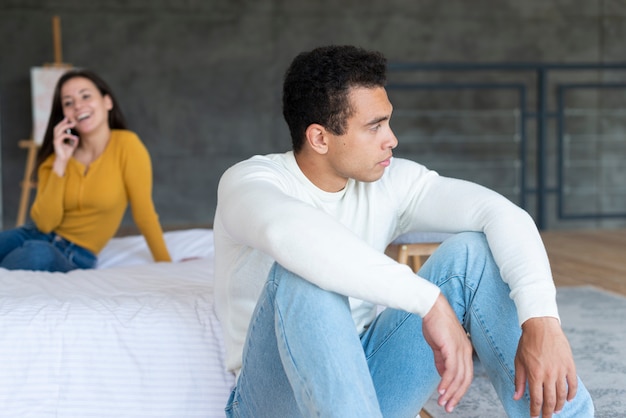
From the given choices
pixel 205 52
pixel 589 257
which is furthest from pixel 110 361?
pixel 205 52

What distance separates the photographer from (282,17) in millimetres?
6316

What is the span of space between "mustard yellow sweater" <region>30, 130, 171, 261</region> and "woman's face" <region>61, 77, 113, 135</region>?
0.10m

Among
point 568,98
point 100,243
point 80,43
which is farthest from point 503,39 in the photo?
point 100,243

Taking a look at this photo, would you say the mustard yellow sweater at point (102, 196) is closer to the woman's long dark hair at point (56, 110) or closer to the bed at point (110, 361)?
the woman's long dark hair at point (56, 110)

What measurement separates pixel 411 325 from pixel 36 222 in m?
1.86

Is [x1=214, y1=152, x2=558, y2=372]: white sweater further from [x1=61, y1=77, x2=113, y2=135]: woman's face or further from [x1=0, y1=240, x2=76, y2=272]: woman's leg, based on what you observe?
[x1=61, y1=77, x2=113, y2=135]: woman's face

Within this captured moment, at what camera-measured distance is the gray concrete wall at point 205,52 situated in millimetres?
6133

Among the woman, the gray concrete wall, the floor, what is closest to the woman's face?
the woman

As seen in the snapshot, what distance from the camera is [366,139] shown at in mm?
1588

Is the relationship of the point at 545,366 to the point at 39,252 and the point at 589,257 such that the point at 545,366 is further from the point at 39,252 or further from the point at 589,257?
the point at 589,257

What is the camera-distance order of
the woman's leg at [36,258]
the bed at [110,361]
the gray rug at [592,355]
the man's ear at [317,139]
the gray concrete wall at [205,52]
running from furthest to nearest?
the gray concrete wall at [205,52], the woman's leg at [36,258], the gray rug at [592,355], the bed at [110,361], the man's ear at [317,139]

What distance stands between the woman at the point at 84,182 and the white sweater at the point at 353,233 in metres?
1.41

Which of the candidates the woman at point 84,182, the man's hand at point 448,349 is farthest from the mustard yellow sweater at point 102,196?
the man's hand at point 448,349

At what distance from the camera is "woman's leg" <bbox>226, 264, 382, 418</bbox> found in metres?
1.22
